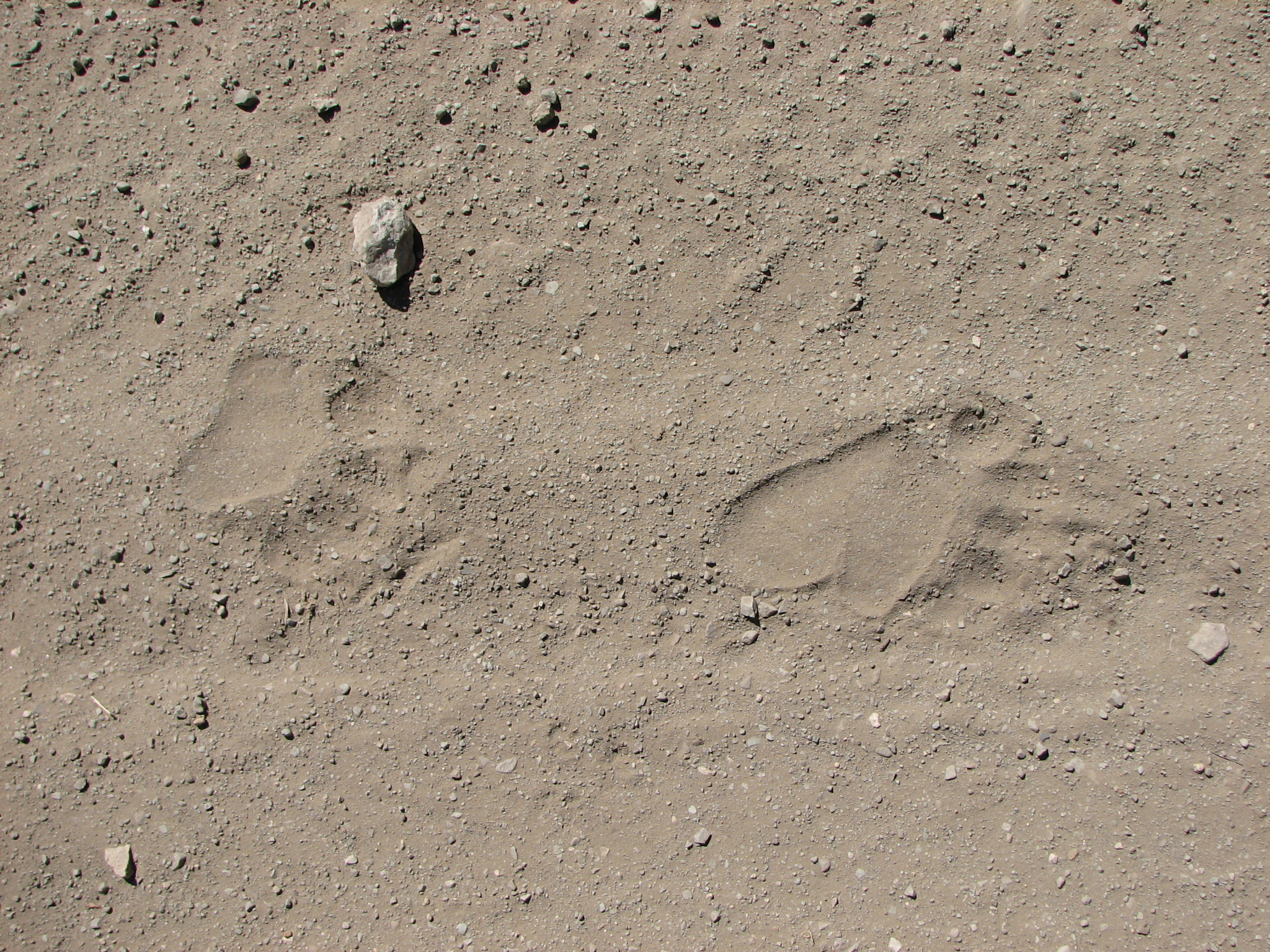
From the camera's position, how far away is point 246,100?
2375mm

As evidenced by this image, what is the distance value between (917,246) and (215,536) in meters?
2.41

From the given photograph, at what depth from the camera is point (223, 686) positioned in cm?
225

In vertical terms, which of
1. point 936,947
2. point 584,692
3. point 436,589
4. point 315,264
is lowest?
point 936,947

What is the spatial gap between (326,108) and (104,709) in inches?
81.1

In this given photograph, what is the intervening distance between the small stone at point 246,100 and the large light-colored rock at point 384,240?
572mm

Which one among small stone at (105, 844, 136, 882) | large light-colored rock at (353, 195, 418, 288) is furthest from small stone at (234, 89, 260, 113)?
small stone at (105, 844, 136, 882)

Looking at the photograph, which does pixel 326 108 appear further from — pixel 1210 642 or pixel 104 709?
pixel 1210 642

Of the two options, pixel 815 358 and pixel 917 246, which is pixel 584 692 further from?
pixel 917 246

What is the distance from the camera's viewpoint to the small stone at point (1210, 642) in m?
2.14

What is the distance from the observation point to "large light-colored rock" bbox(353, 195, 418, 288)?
2240 mm

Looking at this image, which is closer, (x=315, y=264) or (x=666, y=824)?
(x=666, y=824)

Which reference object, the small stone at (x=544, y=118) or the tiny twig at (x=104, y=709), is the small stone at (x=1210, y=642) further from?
the tiny twig at (x=104, y=709)

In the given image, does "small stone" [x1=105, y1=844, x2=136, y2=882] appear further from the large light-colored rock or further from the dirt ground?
the large light-colored rock

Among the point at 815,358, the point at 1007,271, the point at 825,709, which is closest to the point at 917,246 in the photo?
the point at 1007,271
